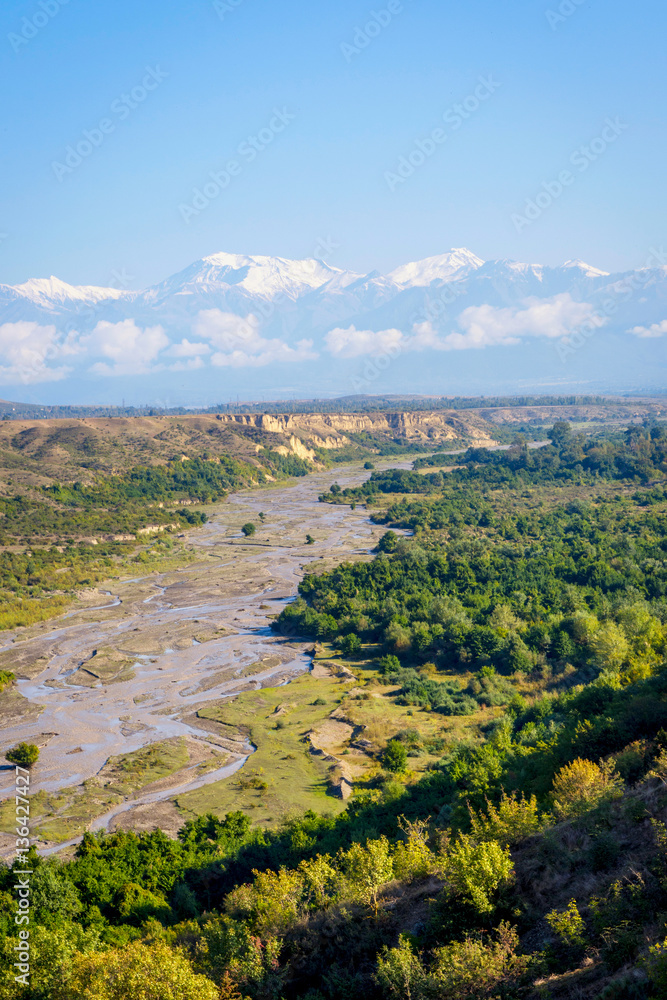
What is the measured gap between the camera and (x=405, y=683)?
48969 mm

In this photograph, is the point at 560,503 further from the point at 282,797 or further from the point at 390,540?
the point at 282,797

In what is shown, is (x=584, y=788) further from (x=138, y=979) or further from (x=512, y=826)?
(x=138, y=979)

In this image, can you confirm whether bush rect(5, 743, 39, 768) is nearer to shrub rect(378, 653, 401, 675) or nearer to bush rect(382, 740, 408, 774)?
bush rect(382, 740, 408, 774)

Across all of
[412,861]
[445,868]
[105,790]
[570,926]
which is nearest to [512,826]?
[412,861]

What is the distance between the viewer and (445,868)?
18.1 metres

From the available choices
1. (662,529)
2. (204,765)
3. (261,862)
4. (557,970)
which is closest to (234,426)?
(662,529)

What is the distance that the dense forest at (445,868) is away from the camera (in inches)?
614

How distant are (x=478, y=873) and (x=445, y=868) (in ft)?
4.14

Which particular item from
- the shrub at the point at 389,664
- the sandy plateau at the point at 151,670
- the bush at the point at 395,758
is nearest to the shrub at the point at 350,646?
the shrub at the point at 389,664

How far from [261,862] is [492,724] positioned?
17.0m

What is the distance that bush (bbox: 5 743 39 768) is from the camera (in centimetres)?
3953

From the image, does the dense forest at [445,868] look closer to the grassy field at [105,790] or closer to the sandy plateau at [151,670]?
the grassy field at [105,790]

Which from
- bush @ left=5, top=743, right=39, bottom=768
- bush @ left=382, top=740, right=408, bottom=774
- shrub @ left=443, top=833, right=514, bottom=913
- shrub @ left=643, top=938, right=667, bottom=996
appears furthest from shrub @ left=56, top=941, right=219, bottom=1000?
bush @ left=5, top=743, right=39, bottom=768

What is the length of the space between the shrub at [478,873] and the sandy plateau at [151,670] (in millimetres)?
19800
